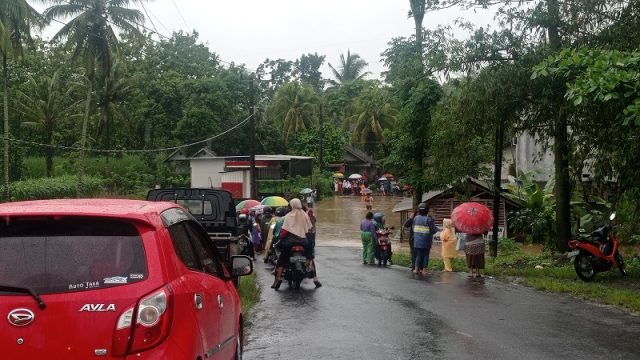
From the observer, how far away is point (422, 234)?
17.1 metres

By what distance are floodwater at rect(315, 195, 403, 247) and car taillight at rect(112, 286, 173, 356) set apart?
95.5ft

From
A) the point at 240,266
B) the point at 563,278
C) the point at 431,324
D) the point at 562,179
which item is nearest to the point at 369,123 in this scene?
the point at 562,179

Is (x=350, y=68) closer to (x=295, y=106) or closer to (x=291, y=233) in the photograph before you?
(x=295, y=106)

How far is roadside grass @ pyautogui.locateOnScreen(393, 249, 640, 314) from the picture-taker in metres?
12.8

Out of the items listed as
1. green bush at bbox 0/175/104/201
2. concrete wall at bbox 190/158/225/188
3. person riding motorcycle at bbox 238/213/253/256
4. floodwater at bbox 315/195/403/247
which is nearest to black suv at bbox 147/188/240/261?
person riding motorcycle at bbox 238/213/253/256

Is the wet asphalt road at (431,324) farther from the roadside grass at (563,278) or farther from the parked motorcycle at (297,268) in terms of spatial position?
the roadside grass at (563,278)

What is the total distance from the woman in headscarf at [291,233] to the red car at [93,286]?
895cm

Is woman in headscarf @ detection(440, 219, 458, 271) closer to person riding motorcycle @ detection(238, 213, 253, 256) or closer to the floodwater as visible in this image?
person riding motorcycle @ detection(238, 213, 253, 256)

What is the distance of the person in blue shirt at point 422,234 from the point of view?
1712cm

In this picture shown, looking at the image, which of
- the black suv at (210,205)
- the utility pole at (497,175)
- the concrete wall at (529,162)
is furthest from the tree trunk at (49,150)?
the black suv at (210,205)

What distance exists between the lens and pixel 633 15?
15062mm

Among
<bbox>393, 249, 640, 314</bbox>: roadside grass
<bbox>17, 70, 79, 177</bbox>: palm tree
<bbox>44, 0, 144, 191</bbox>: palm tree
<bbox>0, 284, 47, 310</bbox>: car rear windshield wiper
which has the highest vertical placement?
<bbox>44, 0, 144, 191</bbox>: palm tree

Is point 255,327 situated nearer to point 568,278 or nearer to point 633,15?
point 568,278

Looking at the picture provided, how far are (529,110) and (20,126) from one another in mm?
41922
